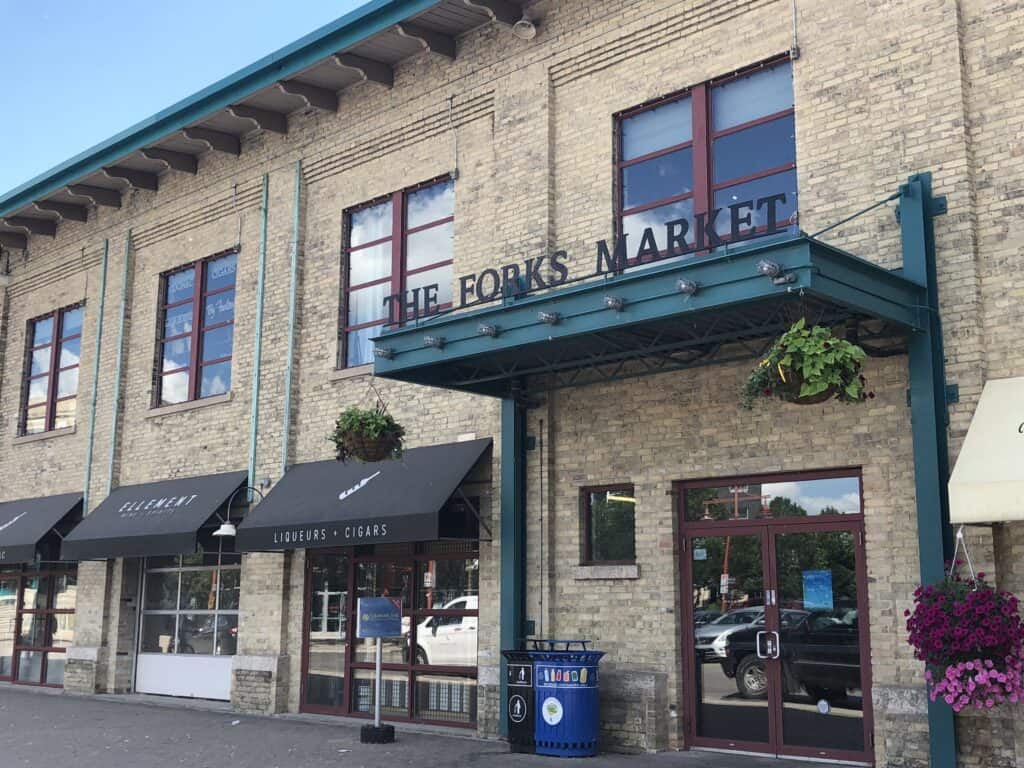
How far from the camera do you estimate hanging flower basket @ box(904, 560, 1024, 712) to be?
8.80m

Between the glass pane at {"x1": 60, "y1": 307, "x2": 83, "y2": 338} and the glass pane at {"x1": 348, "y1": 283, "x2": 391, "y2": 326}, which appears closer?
the glass pane at {"x1": 348, "y1": 283, "x2": 391, "y2": 326}

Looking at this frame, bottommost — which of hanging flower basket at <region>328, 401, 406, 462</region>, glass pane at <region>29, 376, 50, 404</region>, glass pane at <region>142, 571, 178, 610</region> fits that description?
glass pane at <region>142, 571, 178, 610</region>

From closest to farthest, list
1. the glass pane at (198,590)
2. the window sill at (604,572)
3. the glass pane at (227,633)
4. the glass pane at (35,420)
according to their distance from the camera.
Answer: the window sill at (604,572) → the glass pane at (227,633) → the glass pane at (198,590) → the glass pane at (35,420)

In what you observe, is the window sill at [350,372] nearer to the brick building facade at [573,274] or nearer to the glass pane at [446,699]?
the brick building facade at [573,274]

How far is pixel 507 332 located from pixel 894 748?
5192 millimetres

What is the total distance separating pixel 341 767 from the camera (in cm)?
1113

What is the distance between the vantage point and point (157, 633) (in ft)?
60.7

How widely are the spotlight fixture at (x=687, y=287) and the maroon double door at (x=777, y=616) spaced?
2.63m

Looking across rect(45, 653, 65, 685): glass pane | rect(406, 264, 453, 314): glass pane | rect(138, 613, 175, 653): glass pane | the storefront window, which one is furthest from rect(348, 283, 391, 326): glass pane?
rect(45, 653, 65, 685): glass pane

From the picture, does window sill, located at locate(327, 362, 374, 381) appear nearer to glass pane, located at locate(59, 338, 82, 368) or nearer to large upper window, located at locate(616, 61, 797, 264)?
large upper window, located at locate(616, 61, 797, 264)

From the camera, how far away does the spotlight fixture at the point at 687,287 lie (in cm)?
971

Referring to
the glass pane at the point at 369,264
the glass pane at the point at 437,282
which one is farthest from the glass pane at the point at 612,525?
the glass pane at the point at 369,264

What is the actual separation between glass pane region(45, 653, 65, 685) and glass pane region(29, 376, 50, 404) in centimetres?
484

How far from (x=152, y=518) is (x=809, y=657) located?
10.3m
